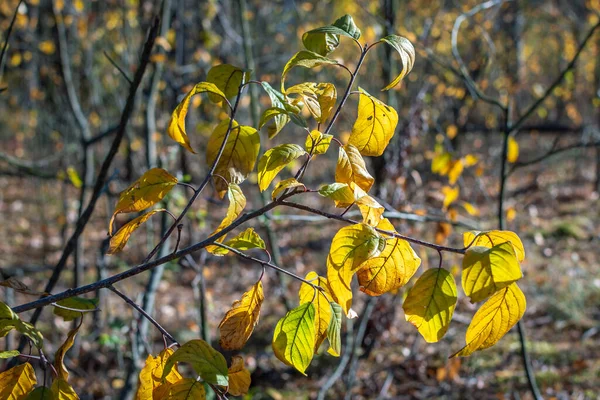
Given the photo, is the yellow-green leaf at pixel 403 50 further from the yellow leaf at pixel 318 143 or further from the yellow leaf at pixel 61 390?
the yellow leaf at pixel 61 390

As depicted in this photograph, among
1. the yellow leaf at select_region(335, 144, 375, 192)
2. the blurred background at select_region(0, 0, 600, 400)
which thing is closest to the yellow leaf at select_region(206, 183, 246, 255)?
the yellow leaf at select_region(335, 144, 375, 192)

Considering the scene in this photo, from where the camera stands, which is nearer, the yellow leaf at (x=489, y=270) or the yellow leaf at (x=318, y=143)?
the yellow leaf at (x=489, y=270)

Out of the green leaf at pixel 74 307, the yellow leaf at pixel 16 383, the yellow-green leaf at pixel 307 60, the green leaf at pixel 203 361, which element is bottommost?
the yellow leaf at pixel 16 383

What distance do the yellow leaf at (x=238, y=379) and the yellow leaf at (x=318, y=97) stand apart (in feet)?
1.17

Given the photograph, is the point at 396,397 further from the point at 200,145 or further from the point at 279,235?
the point at 200,145

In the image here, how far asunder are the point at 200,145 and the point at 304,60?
716 cm

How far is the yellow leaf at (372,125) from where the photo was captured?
2.27 feet

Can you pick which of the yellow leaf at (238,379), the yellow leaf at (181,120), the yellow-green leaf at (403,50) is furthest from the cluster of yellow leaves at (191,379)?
the yellow-green leaf at (403,50)

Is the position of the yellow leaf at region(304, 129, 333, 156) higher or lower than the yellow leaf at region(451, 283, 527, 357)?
higher

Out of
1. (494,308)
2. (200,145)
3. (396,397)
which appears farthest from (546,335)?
(200,145)

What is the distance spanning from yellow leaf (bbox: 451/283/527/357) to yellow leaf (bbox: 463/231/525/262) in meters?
0.04

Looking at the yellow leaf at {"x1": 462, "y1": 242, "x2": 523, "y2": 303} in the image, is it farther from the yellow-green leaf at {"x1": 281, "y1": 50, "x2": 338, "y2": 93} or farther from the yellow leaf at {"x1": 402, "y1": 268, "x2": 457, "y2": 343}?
the yellow-green leaf at {"x1": 281, "y1": 50, "x2": 338, "y2": 93}

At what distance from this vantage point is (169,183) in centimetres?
71

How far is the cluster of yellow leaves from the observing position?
62 centimetres
